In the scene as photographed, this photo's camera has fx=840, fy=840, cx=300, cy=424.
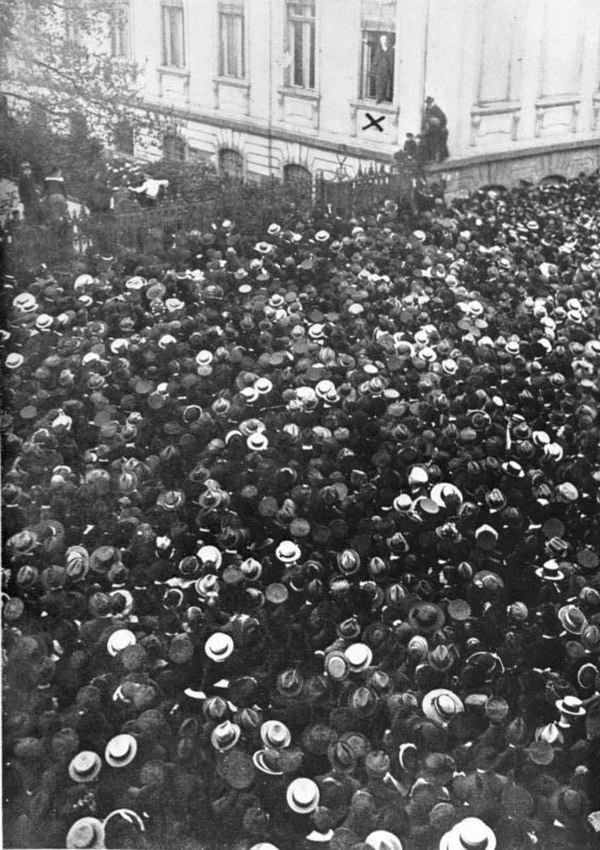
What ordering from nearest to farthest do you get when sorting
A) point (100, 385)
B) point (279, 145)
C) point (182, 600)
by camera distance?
point (182, 600) < point (100, 385) < point (279, 145)

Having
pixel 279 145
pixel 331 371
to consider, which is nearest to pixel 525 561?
pixel 331 371

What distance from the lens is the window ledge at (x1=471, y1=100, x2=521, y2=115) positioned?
350cm

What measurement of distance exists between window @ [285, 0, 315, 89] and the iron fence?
1.35 feet

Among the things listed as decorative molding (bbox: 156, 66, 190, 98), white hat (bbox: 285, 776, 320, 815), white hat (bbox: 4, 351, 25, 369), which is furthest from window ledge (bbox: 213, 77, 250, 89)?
white hat (bbox: 285, 776, 320, 815)

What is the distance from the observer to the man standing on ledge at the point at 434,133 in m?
3.46

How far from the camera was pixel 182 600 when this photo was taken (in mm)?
2852

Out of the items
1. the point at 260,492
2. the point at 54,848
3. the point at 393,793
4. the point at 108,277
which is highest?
the point at 108,277

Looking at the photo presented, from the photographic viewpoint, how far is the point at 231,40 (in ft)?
10.6

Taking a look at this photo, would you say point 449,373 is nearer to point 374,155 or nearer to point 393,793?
point 374,155

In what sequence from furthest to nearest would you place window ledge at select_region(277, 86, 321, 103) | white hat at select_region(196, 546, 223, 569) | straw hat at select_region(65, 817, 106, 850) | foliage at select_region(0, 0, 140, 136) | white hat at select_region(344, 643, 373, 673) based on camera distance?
window ledge at select_region(277, 86, 321, 103)
foliage at select_region(0, 0, 140, 136)
white hat at select_region(196, 546, 223, 569)
white hat at select_region(344, 643, 373, 673)
straw hat at select_region(65, 817, 106, 850)

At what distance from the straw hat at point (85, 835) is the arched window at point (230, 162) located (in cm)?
249

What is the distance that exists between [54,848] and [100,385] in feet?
5.31

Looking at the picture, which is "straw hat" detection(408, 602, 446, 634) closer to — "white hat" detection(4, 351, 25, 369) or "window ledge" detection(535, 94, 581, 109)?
"white hat" detection(4, 351, 25, 369)

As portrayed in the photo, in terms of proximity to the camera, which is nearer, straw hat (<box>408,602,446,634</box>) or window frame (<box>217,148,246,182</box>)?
straw hat (<box>408,602,446,634</box>)
